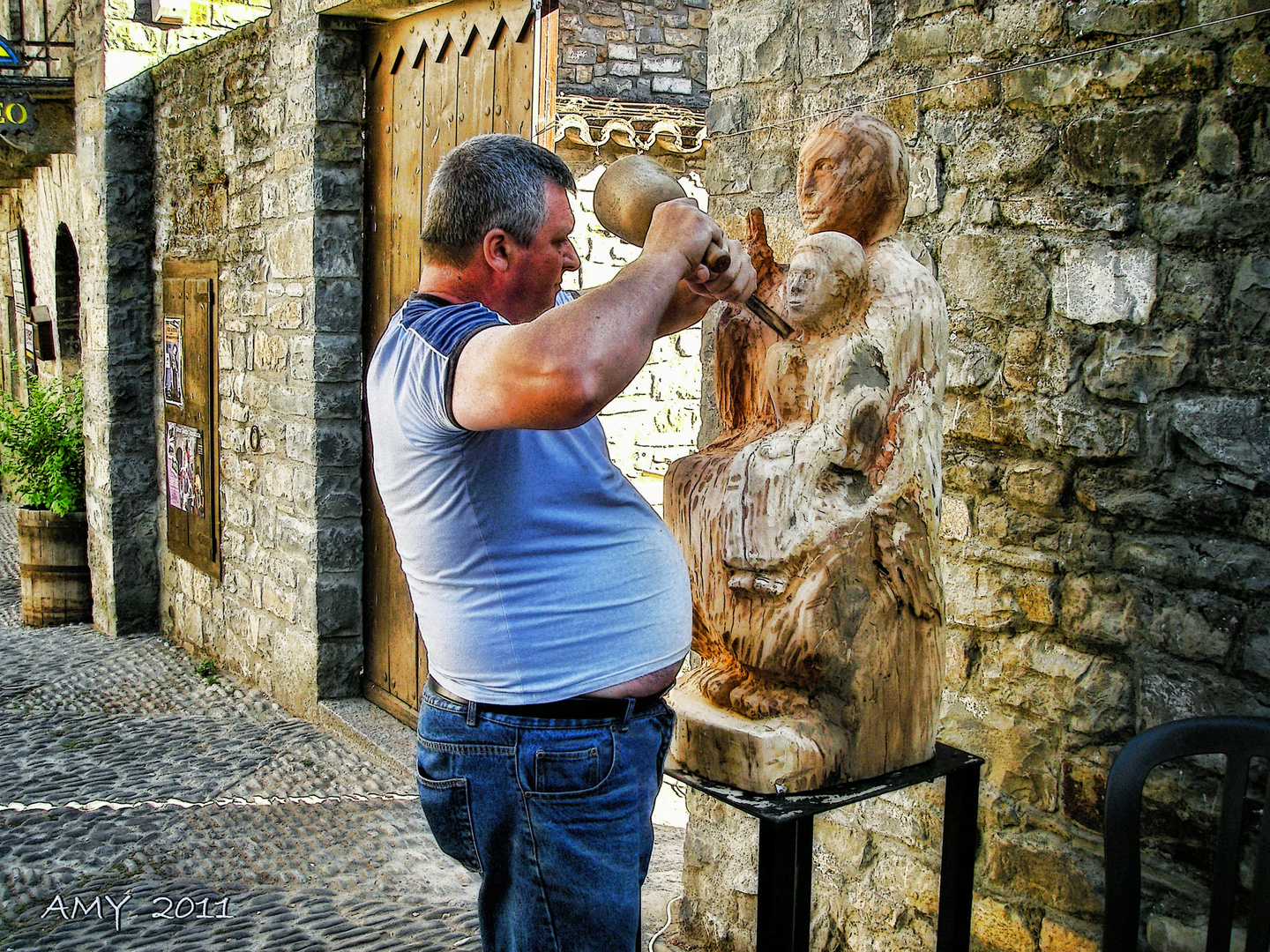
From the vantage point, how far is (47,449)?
7473 millimetres

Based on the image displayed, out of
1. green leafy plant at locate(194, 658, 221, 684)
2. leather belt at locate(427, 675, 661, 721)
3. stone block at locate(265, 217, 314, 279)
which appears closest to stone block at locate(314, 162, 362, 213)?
stone block at locate(265, 217, 314, 279)

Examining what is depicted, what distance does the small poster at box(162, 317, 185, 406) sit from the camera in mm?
6645

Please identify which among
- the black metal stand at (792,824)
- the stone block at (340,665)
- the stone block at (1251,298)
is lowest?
the stone block at (340,665)

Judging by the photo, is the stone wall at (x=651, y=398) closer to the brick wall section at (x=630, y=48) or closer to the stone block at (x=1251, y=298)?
the brick wall section at (x=630, y=48)

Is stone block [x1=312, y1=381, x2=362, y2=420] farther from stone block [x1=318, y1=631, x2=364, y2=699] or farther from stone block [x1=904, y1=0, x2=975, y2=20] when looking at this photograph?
stone block [x1=904, y1=0, x2=975, y2=20]

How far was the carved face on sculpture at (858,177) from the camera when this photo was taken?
6.52ft

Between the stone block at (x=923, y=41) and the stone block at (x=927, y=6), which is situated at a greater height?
the stone block at (x=927, y=6)

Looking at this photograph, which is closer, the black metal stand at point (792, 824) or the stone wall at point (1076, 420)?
the black metal stand at point (792, 824)

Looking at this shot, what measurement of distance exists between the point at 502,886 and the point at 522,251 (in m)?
1.04

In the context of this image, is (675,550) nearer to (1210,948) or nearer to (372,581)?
(1210,948)

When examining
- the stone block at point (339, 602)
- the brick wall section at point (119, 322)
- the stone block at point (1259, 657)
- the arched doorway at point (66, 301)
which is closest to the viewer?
the stone block at point (1259, 657)

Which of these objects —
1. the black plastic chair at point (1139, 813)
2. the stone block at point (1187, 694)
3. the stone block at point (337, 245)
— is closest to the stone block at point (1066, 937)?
the black plastic chair at point (1139, 813)

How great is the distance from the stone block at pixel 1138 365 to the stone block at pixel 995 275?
0.18m

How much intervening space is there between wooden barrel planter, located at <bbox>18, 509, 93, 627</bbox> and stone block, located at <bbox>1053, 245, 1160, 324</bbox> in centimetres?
653
